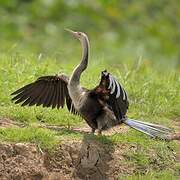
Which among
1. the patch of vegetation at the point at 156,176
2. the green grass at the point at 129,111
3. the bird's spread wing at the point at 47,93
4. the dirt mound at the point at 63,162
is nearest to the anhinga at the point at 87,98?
the bird's spread wing at the point at 47,93

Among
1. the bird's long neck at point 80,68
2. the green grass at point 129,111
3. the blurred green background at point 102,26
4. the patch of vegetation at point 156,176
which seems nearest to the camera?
the patch of vegetation at point 156,176

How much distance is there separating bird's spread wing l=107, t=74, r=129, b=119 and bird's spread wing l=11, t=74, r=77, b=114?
73cm

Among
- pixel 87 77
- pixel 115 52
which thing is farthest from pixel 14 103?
pixel 115 52

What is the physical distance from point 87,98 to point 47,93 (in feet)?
2.80

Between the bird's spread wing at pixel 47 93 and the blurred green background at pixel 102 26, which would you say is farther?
the blurred green background at pixel 102 26

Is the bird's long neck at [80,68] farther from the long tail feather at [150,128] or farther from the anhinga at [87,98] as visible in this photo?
the long tail feather at [150,128]

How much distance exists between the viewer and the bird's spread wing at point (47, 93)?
9.15m

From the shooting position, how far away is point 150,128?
29.1 ft

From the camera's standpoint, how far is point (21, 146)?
8.12 metres

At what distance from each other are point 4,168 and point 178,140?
220 centimetres

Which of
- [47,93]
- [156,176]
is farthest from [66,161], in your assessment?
[47,93]

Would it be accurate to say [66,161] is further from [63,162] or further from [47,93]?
[47,93]

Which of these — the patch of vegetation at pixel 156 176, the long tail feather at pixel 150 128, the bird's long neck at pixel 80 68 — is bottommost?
the patch of vegetation at pixel 156 176

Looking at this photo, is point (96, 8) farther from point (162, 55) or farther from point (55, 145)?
point (55, 145)
